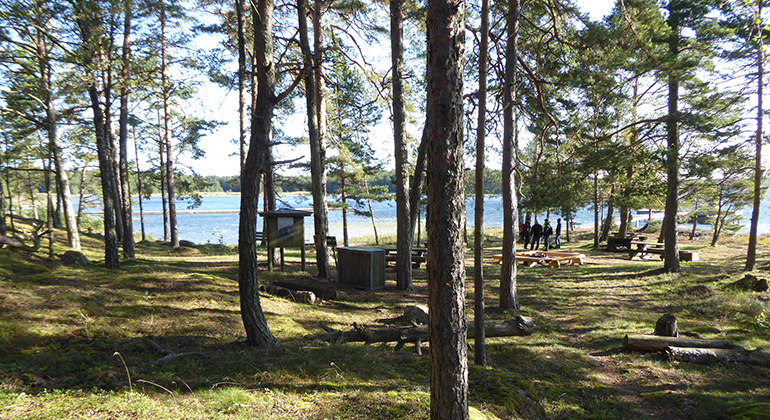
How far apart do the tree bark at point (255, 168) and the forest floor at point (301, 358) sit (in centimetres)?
64

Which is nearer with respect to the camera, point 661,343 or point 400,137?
point 661,343

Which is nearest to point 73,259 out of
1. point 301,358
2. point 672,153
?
point 301,358

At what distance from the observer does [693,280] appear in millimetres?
11797

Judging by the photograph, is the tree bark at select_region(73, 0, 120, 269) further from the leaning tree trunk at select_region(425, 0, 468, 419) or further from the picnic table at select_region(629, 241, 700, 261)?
the picnic table at select_region(629, 241, 700, 261)

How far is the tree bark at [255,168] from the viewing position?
5.13m

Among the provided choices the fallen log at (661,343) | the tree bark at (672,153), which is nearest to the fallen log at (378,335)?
the fallen log at (661,343)

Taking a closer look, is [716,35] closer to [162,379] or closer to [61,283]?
[162,379]

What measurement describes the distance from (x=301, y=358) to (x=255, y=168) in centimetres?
259

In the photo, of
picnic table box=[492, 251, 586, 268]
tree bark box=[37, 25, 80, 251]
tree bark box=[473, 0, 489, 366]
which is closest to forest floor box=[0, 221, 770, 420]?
tree bark box=[473, 0, 489, 366]

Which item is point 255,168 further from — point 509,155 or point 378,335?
point 509,155

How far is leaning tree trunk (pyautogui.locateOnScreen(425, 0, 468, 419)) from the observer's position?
125 inches

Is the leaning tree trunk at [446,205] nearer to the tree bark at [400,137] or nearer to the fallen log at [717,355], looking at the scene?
the fallen log at [717,355]

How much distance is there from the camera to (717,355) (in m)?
6.50

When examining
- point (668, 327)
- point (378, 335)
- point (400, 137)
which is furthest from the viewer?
point (400, 137)
